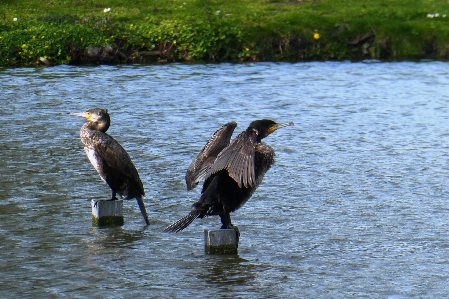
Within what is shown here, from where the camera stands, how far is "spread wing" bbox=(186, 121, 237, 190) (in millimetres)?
7025

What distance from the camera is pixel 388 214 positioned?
26.9 ft

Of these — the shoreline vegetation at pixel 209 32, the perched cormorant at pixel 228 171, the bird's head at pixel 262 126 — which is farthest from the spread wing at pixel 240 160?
the shoreline vegetation at pixel 209 32

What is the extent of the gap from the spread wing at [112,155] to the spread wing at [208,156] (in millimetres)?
606

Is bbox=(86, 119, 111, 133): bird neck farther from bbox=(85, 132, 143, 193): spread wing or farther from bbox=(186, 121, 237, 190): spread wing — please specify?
bbox=(186, 121, 237, 190): spread wing

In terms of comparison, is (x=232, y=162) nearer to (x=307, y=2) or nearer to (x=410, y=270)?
(x=410, y=270)

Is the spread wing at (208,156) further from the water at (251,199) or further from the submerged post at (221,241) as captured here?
the water at (251,199)

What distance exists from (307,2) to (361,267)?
17.3 metres

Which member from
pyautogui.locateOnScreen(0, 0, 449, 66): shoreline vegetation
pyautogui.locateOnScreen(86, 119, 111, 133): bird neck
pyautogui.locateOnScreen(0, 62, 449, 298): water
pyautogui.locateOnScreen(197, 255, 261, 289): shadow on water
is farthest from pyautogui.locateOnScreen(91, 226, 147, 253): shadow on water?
pyautogui.locateOnScreen(0, 0, 449, 66): shoreline vegetation

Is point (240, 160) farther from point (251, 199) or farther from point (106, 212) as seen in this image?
point (251, 199)

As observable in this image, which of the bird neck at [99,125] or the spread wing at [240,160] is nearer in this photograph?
the spread wing at [240,160]

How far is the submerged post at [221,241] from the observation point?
6.86m

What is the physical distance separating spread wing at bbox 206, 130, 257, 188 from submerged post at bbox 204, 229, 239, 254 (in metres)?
0.47

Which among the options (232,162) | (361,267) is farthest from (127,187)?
(361,267)

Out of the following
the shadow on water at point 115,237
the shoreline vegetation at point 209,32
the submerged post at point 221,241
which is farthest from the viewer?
the shoreline vegetation at point 209,32
